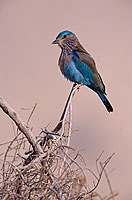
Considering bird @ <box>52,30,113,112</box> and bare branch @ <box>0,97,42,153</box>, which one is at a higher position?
bird @ <box>52,30,113,112</box>

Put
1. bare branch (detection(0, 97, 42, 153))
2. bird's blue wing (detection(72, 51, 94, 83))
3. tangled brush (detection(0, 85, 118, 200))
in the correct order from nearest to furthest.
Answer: tangled brush (detection(0, 85, 118, 200)) < bare branch (detection(0, 97, 42, 153)) < bird's blue wing (detection(72, 51, 94, 83))

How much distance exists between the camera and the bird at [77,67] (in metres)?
3.85

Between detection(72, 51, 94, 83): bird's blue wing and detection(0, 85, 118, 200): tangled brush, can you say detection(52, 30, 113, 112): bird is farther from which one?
detection(0, 85, 118, 200): tangled brush

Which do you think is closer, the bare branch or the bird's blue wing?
the bare branch

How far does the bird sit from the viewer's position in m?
3.85

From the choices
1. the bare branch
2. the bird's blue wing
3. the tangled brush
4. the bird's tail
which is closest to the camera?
the tangled brush

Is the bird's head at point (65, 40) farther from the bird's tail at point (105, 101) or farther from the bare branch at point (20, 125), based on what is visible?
the bare branch at point (20, 125)

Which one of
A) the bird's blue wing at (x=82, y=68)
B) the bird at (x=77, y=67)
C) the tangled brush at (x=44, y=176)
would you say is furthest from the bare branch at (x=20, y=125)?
the bird's blue wing at (x=82, y=68)

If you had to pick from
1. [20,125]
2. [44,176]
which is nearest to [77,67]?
[20,125]

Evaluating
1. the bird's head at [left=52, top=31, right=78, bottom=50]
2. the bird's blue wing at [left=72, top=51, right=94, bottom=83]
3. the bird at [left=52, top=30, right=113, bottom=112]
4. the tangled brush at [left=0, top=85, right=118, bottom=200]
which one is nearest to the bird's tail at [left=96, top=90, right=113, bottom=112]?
the bird at [left=52, top=30, right=113, bottom=112]

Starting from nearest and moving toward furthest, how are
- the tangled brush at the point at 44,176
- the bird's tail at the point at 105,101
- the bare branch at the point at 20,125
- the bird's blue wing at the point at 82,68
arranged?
the tangled brush at the point at 44,176, the bare branch at the point at 20,125, the bird's tail at the point at 105,101, the bird's blue wing at the point at 82,68

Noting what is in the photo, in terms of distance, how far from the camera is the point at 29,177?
1.62m

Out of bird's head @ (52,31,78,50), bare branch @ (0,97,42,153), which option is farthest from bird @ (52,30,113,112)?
bare branch @ (0,97,42,153)

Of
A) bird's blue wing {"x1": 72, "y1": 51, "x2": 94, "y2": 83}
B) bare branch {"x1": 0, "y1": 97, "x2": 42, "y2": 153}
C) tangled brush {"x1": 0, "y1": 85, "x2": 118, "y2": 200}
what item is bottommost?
tangled brush {"x1": 0, "y1": 85, "x2": 118, "y2": 200}
